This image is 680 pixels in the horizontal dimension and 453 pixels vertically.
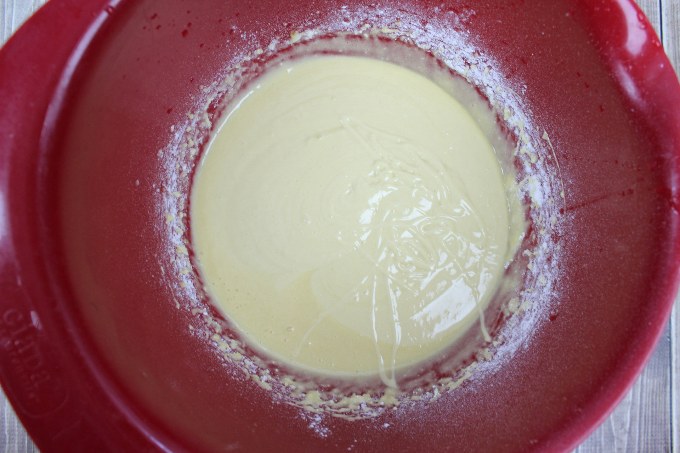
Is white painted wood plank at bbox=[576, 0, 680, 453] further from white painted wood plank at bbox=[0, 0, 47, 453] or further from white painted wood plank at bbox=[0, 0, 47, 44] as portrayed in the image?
white painted wood plank at bbox=[0, 0, 47, 44]

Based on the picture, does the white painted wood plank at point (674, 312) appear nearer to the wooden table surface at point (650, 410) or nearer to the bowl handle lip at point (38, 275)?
the wooden table surface at point (650, 410)

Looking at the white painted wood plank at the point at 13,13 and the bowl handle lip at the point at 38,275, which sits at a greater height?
the white painted wood plank at the point at 13,13

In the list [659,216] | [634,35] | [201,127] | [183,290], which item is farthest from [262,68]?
[659,216]

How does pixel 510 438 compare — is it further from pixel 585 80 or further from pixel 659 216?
pixel 585 80

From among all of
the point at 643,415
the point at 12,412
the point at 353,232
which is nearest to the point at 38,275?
the point at 12,412

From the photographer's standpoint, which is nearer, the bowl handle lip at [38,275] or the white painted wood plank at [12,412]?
the bowl handle lip at [38,275]

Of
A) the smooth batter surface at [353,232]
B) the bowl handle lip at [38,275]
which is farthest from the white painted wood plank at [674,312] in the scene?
the bowl handle lip at [38,275]

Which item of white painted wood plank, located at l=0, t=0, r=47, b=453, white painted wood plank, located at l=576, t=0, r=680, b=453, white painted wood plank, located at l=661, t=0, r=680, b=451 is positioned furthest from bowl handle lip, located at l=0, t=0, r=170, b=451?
white painted wood plank, located at l=661, t=0, r=680, b=451
